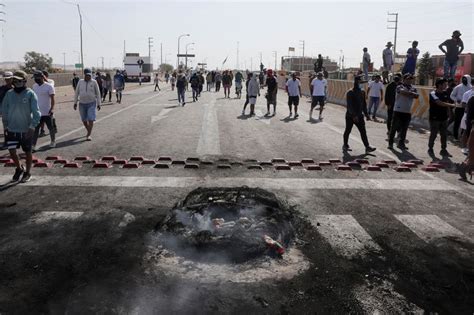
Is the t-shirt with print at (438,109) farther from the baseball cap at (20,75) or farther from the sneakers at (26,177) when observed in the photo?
the sneakers at (26,177)

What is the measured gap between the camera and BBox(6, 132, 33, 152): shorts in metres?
7.54

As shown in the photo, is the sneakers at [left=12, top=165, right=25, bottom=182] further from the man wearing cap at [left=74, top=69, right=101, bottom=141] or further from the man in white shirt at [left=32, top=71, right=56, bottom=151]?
the man wearing cap at [left=74, top=69, right=101, bottom=141]

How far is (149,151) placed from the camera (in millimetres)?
10664

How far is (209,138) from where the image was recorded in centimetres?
1270

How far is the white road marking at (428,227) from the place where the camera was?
17.7ft

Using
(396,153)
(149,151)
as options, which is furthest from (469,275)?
(149,151)

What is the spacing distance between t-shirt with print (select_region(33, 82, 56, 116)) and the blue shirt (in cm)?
336

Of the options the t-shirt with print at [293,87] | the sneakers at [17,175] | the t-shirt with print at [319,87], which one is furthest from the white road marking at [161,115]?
the sneakers at [17,175]

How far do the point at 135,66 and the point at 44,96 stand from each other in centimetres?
5433

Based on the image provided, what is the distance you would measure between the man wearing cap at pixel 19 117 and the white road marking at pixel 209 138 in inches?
155

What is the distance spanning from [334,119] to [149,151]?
32.9 feet

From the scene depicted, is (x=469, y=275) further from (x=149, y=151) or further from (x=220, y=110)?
(x=220, y=110)

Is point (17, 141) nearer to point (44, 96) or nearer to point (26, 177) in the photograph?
point (26, 177)

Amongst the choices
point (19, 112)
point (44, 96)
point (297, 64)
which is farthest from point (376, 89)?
point (297, 64)
